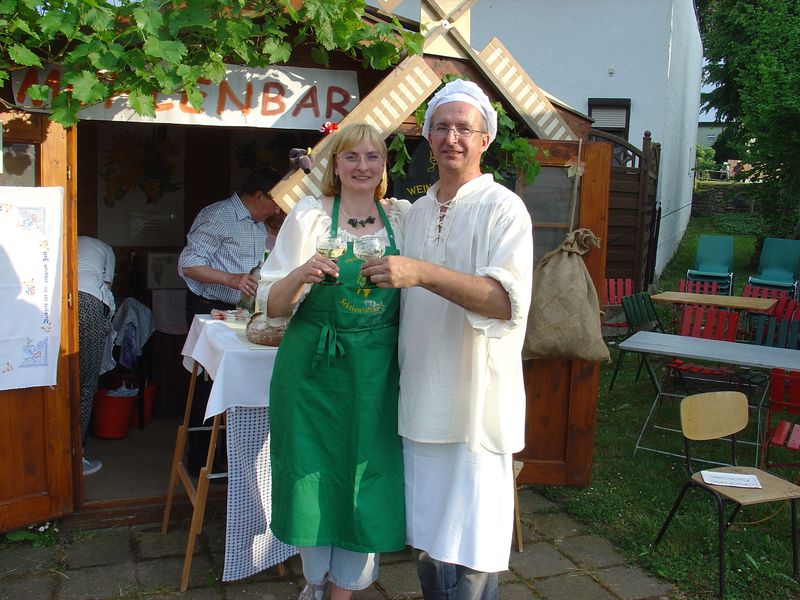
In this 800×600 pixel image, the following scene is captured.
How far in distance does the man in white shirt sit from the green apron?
86mm

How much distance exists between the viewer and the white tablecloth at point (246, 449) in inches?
134

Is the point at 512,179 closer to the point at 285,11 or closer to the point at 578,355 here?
the point at 578,355

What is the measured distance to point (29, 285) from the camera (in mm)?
3820

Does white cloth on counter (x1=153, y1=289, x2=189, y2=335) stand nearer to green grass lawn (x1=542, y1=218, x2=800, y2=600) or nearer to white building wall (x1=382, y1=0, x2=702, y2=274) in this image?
green grass lawn (x1=542, y1=218, x2=800, y2=600)

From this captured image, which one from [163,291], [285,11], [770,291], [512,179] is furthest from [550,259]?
[770,291]

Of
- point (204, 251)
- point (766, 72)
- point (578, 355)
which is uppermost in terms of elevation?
point (766, 72)

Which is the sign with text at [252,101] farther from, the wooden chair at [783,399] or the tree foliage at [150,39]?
the wooden chair at [783,399]

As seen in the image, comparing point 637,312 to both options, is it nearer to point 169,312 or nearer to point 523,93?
point 523,93

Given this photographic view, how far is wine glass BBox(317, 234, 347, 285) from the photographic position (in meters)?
2.50

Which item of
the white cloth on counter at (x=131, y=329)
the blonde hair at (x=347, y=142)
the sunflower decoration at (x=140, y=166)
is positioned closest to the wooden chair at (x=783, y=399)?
the blonde hair at (x=347, y=142)

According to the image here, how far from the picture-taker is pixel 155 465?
5121 millimetres

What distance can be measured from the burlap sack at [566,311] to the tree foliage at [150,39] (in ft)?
4.95

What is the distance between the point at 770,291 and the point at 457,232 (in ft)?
29.3

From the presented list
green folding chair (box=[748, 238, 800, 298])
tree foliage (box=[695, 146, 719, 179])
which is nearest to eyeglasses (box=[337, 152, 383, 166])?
green folding chair (box=[748, 238, 800, 298])
